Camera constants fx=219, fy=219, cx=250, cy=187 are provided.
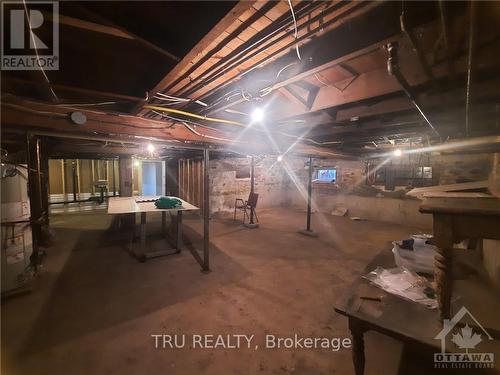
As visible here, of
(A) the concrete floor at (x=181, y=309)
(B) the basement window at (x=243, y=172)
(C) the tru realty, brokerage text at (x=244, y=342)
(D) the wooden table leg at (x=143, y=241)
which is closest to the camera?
(A) the concrete floor at (x=181, y=309)

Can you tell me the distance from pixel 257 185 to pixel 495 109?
20.8 ft

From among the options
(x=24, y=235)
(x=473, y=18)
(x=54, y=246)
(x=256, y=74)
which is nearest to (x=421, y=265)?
(x=473, y=18)

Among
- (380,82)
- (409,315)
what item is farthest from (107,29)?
(409,315)

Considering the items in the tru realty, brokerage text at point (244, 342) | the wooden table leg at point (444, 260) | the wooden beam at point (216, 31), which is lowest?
the tru realty, brokerage text at point (244, 342)

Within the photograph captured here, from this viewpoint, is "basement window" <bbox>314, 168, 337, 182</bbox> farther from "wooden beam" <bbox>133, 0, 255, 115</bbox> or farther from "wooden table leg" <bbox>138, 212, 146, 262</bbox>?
"wooden beam" <bbox>133, 0, 255, 115</bbox>

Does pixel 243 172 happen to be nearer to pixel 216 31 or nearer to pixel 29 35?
pixel 29 35

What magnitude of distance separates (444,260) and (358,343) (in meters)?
0.72

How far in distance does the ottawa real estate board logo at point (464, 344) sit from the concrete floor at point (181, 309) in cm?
91

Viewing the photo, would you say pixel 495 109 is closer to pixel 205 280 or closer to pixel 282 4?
pixel 282 4

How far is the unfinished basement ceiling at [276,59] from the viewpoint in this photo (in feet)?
3.05

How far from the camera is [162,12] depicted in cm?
107

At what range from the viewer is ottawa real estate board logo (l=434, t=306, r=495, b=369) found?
958mm

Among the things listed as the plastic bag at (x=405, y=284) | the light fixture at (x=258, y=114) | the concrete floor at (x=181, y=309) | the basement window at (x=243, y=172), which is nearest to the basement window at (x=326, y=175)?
the basement window at (x=243, y=172)

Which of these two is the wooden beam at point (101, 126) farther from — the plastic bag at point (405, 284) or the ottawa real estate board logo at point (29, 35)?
the plastic bag at point (405, 284)
